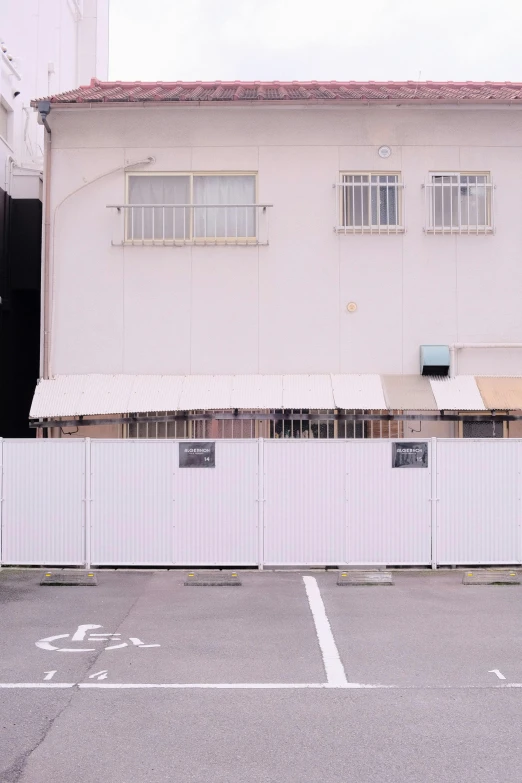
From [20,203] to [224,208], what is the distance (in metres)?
4.85

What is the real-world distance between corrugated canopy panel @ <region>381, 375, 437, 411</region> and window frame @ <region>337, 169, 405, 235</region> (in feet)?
8.22

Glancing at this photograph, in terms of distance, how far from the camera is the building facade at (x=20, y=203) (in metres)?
17.1

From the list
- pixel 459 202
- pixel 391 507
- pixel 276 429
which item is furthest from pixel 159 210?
pixel 391 507

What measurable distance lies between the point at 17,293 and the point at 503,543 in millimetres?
10841

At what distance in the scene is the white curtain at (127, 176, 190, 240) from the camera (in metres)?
14.8

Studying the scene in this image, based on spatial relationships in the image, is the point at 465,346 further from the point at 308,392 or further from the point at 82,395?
the point at 82,395

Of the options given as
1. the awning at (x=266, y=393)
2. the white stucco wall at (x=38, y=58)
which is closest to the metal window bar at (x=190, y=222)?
the awning at (x=266, y=393)

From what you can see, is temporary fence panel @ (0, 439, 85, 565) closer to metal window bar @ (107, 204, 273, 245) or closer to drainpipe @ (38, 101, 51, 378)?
drainpipe @ (38, 101, 51, 378)

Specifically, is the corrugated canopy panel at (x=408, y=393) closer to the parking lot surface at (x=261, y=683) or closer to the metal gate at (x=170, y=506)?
the metal gate at (x=170, y=506)

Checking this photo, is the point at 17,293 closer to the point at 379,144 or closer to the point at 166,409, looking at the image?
the point at 166,409

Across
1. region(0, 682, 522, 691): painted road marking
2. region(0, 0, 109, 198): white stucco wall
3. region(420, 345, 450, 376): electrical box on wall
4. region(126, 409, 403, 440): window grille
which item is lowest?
region(0, 682, 522, 691): painted road marking

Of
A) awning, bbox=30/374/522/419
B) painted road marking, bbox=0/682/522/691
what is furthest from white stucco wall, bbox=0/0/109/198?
painted road marking, bbox=0/682/522/691

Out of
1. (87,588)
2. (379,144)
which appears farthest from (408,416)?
(87,588)

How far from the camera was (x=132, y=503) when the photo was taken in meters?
12.5
